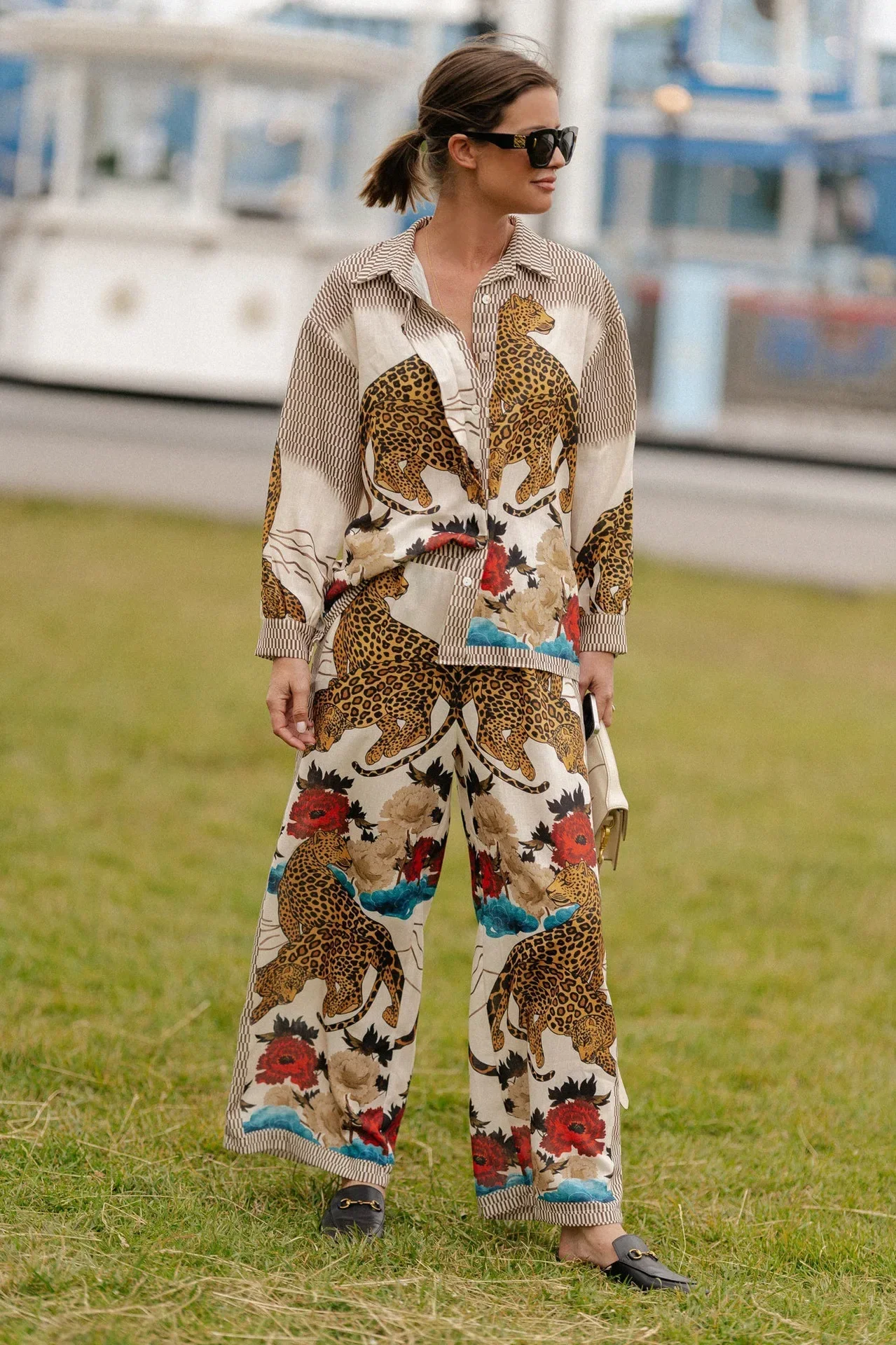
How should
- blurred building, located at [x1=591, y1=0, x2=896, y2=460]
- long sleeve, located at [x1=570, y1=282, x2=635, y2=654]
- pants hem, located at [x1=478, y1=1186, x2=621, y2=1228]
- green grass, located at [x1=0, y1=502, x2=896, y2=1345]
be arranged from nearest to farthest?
green grass, located at [x1=0, y1=502, x2=896, y2=1345] < pants hem, located at [x1=478, y1=1186, x2=621, y2=1228] < long sleeve, located at [x1=570, y1=282, x2=635, y2=654] < blurred building, located at [x1=591, y1=0, x2=896, y2=460]

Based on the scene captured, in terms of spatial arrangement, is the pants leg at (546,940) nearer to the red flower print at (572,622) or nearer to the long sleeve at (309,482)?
the red flower print at (572,622)

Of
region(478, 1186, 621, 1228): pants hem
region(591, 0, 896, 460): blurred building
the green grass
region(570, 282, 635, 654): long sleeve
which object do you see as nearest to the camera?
the green grass

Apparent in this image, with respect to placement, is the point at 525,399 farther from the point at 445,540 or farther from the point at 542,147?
the point at 542,147

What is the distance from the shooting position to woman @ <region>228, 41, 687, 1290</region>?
270 centimetres

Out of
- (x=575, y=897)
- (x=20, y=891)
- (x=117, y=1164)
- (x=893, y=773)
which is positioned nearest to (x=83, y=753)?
(x=20, y=891)

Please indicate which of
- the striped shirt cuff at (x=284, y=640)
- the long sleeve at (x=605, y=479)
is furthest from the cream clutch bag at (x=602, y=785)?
the striped shirt cuff at (x=284, y=640)

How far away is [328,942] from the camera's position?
9.42 ft

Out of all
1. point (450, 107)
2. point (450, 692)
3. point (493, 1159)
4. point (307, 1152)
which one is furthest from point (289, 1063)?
point (450, 107)

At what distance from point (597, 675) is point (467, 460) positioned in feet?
1.44

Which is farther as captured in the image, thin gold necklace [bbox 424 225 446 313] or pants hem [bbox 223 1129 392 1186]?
pants hem [bbox 223 1129 392 1186]

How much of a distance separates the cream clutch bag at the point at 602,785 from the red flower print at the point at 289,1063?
584 mm

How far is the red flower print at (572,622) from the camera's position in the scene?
2.79 meters

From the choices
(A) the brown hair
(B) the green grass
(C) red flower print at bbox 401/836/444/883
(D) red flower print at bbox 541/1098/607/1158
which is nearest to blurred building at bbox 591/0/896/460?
(B) the green grass

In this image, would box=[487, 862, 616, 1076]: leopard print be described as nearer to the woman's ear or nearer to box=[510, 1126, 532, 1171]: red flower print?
box=[510, 1126, 532, 1171]: red flower print
